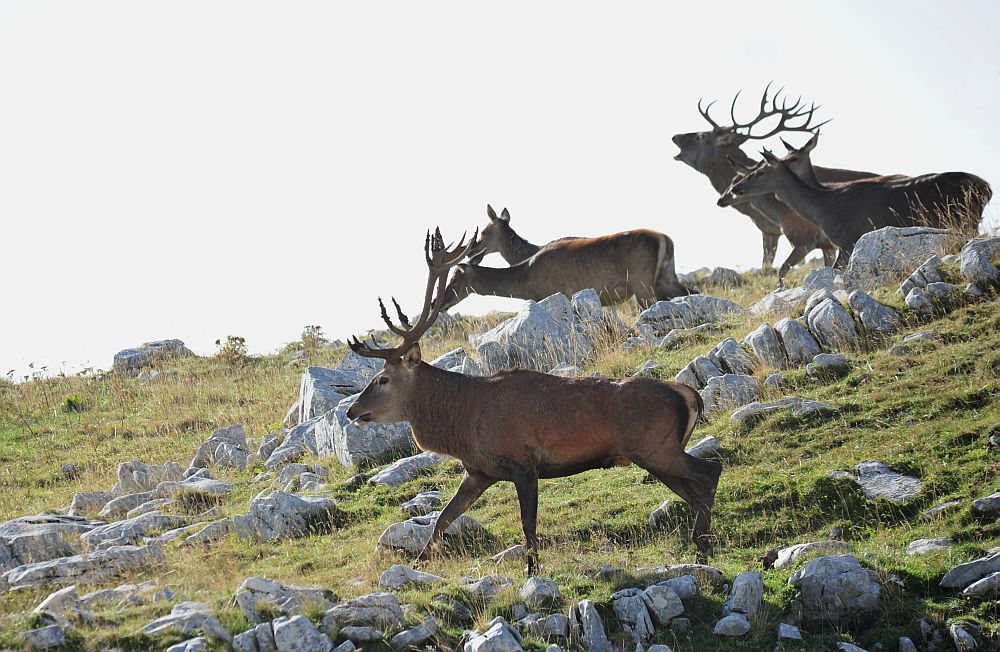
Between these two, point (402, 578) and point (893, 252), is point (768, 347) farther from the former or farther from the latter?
point (402, 578)

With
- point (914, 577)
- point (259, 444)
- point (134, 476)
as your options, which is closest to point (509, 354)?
point (259, 444)

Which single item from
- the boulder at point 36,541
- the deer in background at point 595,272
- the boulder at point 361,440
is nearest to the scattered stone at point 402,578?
the boulder at point 36,541

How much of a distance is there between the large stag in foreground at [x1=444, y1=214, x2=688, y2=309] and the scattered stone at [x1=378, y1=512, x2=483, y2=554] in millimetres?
8855

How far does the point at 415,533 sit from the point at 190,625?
9.00 feet

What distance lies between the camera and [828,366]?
1266 centimetres

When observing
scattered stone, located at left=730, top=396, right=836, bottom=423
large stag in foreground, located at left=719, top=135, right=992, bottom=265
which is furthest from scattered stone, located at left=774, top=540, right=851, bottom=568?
large stag in foreground, located at left=719, top=135, right=992, bottom=265

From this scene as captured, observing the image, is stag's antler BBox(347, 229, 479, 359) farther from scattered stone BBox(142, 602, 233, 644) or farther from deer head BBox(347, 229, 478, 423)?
scattered stone BBox(142, 602, 233, 644)

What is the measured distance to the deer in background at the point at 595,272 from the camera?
18406mm

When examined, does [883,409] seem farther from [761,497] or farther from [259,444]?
Answer: [259,444]

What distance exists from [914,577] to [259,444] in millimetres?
9779

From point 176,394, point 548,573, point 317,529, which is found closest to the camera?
point 548,573

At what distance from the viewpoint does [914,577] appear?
8000 millimetres

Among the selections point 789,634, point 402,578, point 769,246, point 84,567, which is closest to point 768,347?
point 789,634

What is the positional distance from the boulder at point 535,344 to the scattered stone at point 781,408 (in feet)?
11.5
